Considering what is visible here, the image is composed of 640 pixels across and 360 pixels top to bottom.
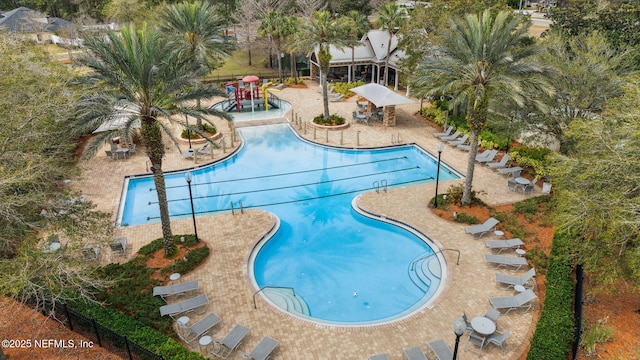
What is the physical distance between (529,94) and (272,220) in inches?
522

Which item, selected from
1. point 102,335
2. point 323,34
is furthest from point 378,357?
point 323,34

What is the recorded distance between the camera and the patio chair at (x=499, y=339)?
38.9ft

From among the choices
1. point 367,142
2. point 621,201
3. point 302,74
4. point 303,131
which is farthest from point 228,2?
point 621,201

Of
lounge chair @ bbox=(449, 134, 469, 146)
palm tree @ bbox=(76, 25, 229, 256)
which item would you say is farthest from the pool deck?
palm tree @ bbox=(76, 25, 229, 256)

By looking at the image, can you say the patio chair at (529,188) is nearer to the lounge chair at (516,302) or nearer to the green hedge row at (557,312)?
the green hedge row at (557,312)

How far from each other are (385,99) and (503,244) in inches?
634

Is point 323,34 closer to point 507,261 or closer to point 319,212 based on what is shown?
point 319,212

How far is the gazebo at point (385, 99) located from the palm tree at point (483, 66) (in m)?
11.0

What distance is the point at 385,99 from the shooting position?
29.9 meters

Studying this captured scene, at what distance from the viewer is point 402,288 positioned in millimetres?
15484

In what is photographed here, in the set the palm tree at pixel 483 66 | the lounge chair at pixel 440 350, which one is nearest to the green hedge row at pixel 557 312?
the lounge chair at pixel 440 350

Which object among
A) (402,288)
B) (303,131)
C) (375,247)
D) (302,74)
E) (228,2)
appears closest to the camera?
(402,288)

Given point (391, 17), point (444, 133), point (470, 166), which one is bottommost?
point (444, 133)

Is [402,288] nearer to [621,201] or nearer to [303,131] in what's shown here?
[621,201]
